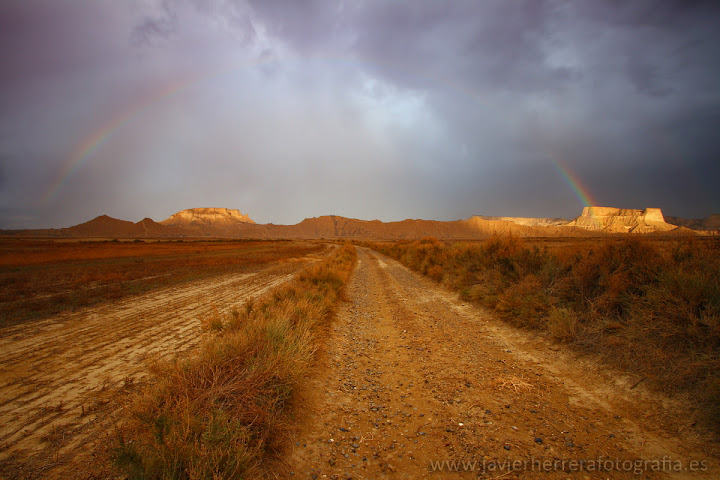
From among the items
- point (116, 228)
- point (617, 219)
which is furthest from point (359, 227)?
point (116, 228)

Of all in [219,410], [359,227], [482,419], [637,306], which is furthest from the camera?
[359,227]

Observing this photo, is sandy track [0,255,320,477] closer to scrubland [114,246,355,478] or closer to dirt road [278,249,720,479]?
scrubland [114,246,355,478]

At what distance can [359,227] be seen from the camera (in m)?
176

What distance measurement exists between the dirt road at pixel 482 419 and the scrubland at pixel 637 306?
0.38 metres

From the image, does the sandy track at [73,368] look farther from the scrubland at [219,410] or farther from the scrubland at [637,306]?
the scrubland at [637,306]

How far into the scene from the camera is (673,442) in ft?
10.2

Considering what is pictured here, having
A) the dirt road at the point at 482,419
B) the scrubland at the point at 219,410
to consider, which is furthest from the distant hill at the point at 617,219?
the scrubland at the point at 219,410

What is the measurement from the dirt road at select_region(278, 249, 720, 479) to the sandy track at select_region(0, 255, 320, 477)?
106 inches

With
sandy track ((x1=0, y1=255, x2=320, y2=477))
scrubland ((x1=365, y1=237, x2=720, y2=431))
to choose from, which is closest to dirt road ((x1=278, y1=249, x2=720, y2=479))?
scrubland ((x1=365, y1=237, x2=720, y2=431))

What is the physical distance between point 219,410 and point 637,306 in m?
6.76

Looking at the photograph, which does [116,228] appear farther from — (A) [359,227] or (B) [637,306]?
(B) [637,306]

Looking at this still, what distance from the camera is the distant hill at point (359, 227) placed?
11362 centimetres

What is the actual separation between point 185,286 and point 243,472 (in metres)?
14.3

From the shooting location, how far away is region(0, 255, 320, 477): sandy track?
3.26 meters
